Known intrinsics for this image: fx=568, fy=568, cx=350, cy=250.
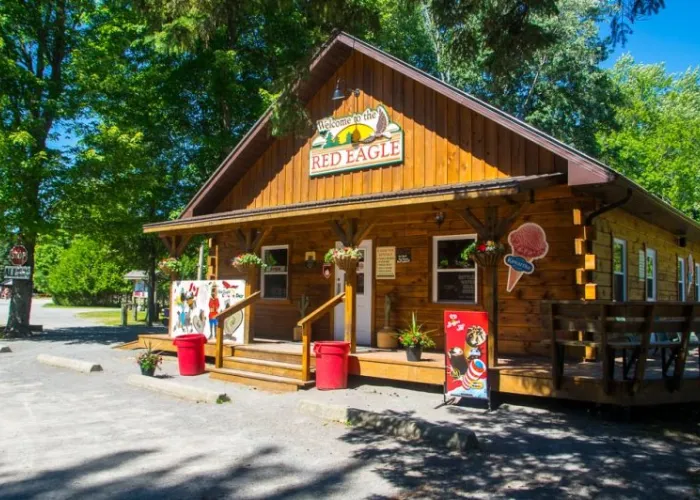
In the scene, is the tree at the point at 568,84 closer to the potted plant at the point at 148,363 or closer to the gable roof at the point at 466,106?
the gable roof at the point at 466,106

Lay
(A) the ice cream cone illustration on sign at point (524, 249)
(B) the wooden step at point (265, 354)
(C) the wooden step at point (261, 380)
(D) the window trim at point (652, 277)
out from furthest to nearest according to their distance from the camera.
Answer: (D) the window trim at point (652, 277) < (B) the wooden step at point (265, 354) < (A) the ice cream cone illustration on sign at point (524, 249) < (C) the wooden step at point (261, 380)

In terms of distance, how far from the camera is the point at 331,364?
9.04 m

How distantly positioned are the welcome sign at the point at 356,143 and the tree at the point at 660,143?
21.0 meters

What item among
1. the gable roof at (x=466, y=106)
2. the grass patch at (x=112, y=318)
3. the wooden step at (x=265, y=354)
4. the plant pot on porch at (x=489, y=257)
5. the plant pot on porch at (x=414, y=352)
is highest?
the gable roof at (x=466, y=106)

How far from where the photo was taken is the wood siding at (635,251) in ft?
31.9

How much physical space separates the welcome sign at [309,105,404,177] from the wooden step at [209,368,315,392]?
15.0 ft

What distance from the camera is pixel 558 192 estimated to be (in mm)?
9289

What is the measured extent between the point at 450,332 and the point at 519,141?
370cm

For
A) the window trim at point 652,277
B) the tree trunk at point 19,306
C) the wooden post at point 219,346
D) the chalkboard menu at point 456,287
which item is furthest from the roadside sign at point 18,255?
the window trim at point 652,277

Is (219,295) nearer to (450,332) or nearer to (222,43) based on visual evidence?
(450,332)

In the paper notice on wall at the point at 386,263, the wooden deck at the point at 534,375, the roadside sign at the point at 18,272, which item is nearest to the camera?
the wooden deck at the point at 534,375

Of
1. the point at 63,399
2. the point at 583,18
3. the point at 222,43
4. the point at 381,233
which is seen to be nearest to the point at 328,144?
the point at 381,233

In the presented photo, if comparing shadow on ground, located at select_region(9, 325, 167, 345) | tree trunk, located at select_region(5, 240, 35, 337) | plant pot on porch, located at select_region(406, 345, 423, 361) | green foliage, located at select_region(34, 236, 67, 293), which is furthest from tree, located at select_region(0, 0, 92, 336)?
green foliage, located at select_region(34, 236, 67, 293)

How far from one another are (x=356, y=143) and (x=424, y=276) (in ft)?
10.3
